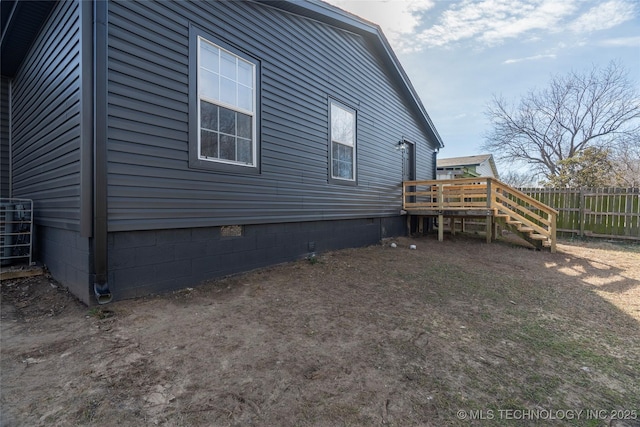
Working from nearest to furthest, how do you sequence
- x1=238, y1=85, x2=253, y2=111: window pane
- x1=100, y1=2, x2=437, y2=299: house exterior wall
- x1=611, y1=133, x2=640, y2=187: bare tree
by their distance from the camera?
x1=100, y1=2, x2=437, y2=299: house exterior wall
x1=238, y1=85, x2=253, y2=111: window pane
x1=611, y1=133, x2=640, y2=187: bare tree

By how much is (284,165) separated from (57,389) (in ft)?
13.4

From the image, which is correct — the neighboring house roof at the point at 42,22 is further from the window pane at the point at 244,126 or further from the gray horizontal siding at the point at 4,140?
the window pane at the point at 244,126

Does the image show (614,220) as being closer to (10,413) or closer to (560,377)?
(560,377)

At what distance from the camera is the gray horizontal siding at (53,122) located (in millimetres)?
3330

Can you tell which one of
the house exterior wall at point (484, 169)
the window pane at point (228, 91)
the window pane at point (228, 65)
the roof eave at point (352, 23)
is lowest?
the window pane at point (228, 91)

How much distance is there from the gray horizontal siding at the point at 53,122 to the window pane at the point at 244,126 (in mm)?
1925

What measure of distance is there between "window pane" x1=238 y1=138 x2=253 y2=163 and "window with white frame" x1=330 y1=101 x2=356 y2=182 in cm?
232

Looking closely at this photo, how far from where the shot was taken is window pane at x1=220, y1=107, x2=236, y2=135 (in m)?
4.28

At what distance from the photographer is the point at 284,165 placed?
5273 millimetres

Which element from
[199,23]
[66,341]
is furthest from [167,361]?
[199,23]

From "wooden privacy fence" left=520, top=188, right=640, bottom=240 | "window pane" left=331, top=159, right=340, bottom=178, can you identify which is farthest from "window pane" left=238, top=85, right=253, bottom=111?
"wooden privacy fence" left=520, top=188, right=640, bottom=240

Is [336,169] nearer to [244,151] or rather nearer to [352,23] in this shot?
[244,151]

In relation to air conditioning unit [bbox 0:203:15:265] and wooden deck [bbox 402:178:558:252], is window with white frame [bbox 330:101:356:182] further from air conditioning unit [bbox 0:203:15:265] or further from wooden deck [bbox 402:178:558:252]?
air conditioning unit [bbox 0:203:15:265]

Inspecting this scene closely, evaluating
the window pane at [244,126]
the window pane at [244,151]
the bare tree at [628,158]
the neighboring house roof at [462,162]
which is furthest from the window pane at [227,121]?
the bare tree at [628,158]
